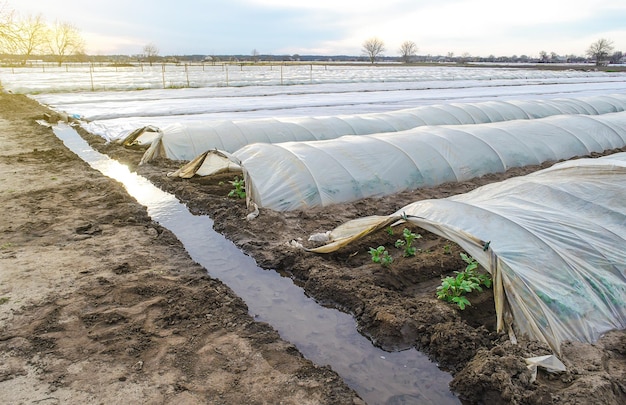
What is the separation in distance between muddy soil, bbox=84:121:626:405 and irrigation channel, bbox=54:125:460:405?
154 millimetres

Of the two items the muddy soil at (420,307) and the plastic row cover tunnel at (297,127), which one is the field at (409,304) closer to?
the muddy soil at (420,307)

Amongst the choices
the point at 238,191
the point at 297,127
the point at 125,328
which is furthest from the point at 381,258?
the point at 297,127

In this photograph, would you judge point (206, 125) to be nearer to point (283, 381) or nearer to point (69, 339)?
point (69, 339)

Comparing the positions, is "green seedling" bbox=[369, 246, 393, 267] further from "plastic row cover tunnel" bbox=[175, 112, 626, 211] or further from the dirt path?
"plastic row cover tunnel" bbox=[175, 112, 626, 211]

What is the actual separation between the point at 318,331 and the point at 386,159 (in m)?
5.54

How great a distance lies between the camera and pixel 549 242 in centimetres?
523

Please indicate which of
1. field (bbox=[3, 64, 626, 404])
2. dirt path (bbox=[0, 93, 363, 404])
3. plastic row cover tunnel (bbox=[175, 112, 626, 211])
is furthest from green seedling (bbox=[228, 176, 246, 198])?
dirt path (bbox=[0, 93, 363, 404])

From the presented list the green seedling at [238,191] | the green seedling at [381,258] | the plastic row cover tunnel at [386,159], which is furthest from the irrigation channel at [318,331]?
the plastic row cover tunnel at [386,159]

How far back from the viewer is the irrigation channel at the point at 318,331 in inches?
171

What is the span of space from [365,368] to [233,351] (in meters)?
1.39

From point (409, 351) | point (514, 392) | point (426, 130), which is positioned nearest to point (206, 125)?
point (426, 130)

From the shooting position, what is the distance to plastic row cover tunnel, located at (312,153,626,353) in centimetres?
465

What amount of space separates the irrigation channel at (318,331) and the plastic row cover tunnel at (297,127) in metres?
5.05

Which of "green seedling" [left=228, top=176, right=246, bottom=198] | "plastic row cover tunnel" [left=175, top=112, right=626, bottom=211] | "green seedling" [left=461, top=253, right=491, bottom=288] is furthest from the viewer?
"green seedling" [left=228, top=176, right=246, bottom=198]
